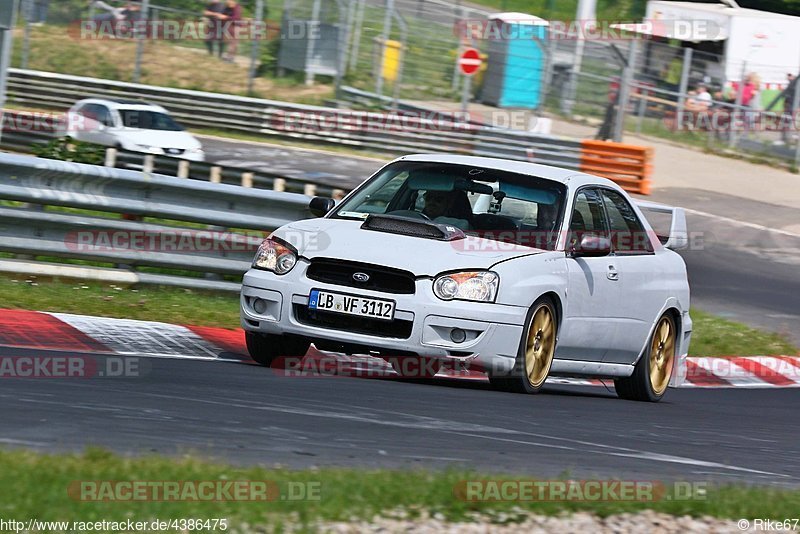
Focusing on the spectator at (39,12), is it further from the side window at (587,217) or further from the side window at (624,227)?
the side window at (587,217)

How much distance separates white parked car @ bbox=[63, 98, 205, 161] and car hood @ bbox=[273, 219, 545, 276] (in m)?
17.2

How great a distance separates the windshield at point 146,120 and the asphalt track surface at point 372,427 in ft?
58.8

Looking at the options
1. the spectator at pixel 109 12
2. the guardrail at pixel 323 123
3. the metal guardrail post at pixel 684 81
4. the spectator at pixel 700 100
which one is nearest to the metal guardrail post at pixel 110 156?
the guardrail at pixel 323 123

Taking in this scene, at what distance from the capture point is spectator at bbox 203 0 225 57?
104 ft

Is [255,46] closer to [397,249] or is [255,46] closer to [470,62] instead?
[470,62]

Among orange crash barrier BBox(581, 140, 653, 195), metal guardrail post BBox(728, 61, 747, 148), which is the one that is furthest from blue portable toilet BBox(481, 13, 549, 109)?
metal guardrail post BBox(728, 61, 747, 148)

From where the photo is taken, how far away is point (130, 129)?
2597 cm

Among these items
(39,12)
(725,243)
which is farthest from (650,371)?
(39,12)

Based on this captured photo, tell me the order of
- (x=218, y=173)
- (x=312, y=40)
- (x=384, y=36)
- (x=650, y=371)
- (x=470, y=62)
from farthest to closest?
(x=312, y=40)
(x=384, y=36)
(x=470, y=62)
(x=218, y=173)
(x=650, y=371)

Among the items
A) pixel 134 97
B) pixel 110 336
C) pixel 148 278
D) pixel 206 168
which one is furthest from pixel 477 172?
pixel 134 97

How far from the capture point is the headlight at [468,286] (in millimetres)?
8047

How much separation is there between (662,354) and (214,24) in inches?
914

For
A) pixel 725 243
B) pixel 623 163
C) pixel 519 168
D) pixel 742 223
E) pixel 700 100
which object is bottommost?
pixel 725 243

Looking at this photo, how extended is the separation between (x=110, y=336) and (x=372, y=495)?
466 cm
